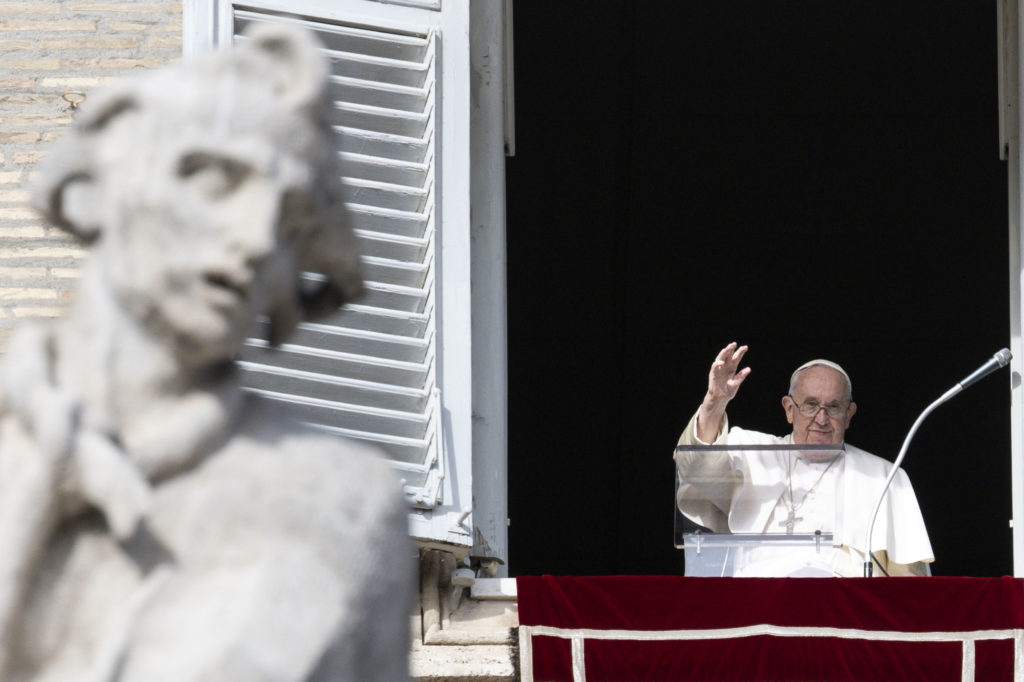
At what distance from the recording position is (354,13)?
5.42m

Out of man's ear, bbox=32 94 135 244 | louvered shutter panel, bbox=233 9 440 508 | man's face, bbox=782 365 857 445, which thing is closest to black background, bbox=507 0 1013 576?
man's face, bbox=782 365 857 445

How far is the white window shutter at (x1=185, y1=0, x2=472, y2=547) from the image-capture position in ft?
16.8

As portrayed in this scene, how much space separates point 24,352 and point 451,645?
3628 mm

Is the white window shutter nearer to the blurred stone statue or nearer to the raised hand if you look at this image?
the raised hand

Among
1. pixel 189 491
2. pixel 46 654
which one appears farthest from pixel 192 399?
pixel 46 654

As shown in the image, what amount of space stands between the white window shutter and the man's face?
146 centimetres

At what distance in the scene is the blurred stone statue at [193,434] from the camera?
1700mm

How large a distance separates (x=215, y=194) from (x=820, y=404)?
476 cm

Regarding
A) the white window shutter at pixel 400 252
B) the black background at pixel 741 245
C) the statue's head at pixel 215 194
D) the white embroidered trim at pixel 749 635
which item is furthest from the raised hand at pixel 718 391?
the statue's head at pixel 215 194

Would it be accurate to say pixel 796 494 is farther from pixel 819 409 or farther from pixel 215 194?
pixel 215 194

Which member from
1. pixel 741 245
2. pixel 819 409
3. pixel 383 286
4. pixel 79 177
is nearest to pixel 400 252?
pixel 383 286

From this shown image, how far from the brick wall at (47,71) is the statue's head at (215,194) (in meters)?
3.62

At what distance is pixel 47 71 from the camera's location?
5.61 metres

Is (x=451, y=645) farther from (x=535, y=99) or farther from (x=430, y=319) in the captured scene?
(x=535, y=99)
